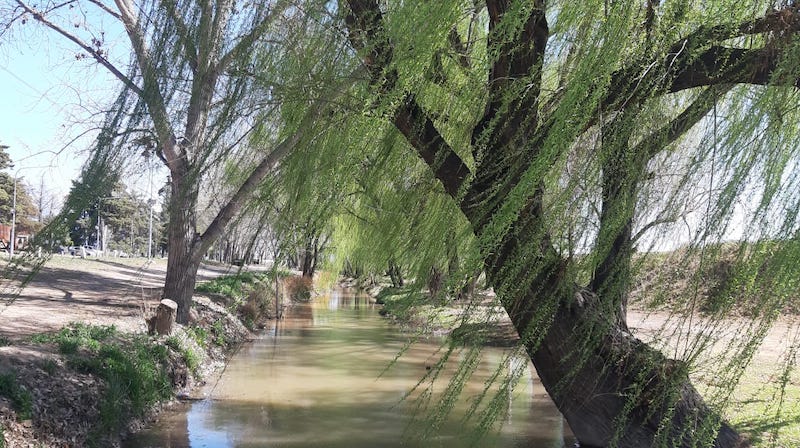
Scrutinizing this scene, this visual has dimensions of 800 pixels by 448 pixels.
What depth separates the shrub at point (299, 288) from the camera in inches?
935

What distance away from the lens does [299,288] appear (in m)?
25.6

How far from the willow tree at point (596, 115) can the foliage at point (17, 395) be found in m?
3.51

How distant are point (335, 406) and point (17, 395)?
3.86m

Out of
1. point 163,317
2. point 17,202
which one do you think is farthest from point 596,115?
point 17,202

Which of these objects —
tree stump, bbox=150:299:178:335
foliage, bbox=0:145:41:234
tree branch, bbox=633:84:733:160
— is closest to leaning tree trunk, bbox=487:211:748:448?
tree branch, bbox=633:84:733:160

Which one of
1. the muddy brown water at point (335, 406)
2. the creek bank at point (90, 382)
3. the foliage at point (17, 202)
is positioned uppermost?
the foliage at point (17, 202)

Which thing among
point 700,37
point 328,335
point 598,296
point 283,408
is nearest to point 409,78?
point 700,37

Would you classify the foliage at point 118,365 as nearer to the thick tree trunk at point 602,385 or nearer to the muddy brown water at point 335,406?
the muddy brown water at point 335,406

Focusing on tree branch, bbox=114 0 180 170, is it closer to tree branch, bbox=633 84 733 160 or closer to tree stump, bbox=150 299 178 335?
tree branch, bbox=633 84 733 160

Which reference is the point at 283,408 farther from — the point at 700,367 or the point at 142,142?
the point at 700,367

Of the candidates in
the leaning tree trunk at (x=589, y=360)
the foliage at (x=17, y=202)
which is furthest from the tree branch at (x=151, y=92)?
the foliage at (x=17, y=202)

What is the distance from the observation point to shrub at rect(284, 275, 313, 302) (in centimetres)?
2375

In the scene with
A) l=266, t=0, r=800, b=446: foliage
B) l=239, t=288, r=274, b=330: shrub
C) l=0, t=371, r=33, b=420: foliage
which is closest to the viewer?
l=266, t=0, r=800, b=446: foliage

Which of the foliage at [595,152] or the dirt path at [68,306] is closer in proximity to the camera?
the foliage at [595,152]
